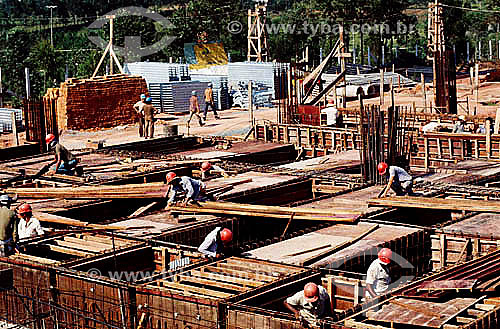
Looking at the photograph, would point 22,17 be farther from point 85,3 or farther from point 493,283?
point 493,283

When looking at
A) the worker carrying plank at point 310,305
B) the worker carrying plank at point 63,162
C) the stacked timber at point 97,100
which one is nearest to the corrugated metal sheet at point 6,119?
the stacked timber at point 97,100

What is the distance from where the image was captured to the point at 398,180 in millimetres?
17234

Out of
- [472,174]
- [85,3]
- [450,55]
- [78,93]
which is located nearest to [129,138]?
[78,93]

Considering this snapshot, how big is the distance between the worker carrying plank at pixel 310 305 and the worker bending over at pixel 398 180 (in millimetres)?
6150

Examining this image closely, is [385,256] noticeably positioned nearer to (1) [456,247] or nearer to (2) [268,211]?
(1) [456,247]

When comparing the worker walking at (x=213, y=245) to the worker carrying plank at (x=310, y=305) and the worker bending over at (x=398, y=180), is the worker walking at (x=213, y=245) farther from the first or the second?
the worker bending over at (x=398, y=180)

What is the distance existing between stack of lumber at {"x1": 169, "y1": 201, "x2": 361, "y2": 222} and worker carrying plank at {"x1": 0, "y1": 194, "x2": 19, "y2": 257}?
3628 mm

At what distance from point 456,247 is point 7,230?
7.66 metres

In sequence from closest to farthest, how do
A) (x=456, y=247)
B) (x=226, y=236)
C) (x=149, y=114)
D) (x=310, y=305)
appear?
(x=310, y=305) → (x=226, y=236) → (x=456, y=247) → (x=149, y=114)

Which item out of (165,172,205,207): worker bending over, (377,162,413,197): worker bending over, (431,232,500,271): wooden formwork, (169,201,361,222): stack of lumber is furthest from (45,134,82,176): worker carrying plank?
(431,232,500,271): wooden formwork

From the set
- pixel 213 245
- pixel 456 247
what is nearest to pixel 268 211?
pixel 213 245

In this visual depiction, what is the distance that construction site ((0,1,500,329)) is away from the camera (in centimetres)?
1197

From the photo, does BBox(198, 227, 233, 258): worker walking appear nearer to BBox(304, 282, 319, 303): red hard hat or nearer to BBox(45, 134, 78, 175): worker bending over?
BBox(304, 282, 319, 303): red hard hat

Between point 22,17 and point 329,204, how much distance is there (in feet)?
248
